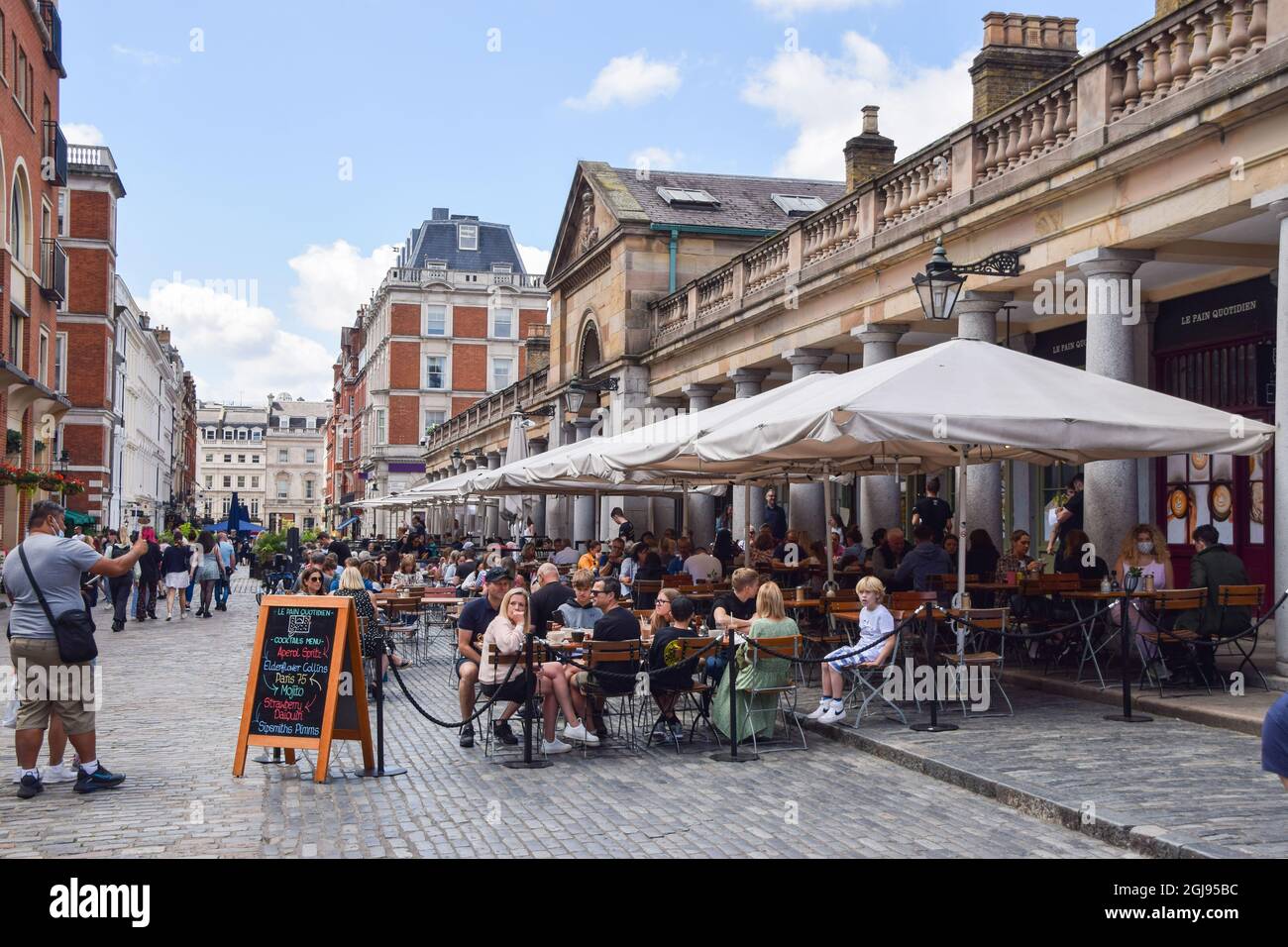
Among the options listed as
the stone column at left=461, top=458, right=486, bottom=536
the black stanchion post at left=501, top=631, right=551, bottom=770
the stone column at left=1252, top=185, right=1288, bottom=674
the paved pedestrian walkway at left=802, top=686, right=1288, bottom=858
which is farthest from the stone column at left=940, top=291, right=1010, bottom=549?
the stone column at left=461, top=458, right=486, bottom=536

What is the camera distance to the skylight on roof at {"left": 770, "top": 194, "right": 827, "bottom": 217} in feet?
107

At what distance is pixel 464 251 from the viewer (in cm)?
9056

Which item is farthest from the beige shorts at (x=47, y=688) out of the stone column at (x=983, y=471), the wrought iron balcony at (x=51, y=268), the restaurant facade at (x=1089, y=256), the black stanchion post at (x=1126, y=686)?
the wrought iron balcony at (x=51, y=268)

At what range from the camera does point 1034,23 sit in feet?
58.6

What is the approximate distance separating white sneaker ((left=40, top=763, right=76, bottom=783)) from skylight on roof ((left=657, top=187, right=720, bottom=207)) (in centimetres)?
2479

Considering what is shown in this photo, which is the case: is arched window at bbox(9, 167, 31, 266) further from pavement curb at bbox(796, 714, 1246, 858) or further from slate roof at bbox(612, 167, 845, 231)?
pavement curb at bbox(796, 714, 1246, 858)

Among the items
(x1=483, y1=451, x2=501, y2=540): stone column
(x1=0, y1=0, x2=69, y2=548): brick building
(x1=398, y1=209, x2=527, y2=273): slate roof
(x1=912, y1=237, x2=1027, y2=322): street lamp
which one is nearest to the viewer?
(x1=912, y1=237, x2=1027, y2=322): street lamp

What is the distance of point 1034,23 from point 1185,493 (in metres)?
6.93

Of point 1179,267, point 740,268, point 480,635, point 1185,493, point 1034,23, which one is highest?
point 1034,23

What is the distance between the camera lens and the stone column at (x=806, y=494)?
20828 millimetres
